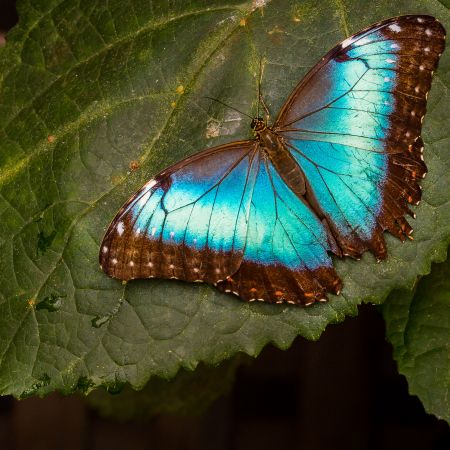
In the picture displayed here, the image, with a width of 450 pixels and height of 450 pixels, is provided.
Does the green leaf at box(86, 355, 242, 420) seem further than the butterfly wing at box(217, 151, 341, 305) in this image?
Yes

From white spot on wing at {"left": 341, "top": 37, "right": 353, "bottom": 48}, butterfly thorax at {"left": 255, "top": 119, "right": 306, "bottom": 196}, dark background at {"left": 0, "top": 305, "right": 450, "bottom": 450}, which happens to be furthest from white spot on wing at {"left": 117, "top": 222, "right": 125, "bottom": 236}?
dark background at {"left": 0, "top": 305, "right": 450, "bottom": 450}

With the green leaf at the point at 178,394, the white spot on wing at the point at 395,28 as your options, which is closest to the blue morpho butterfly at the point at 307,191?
the white spot on wing at the point at 395,28

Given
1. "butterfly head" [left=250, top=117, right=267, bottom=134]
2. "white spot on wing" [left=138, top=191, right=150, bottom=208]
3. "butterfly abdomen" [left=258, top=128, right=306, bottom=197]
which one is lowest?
"white spot on wing" [left=138, top=191, right=150, bottom=208]

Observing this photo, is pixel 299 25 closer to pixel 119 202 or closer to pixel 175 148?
pixel 175 148

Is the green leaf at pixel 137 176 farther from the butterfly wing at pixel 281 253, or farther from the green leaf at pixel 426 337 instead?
the green leaf at pixel 426 337

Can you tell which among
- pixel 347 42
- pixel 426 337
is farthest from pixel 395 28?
pixel 426 337

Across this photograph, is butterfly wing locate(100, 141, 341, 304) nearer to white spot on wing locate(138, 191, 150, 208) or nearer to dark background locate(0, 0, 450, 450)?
white spot on wing locate(138, 191, 150, 208)
